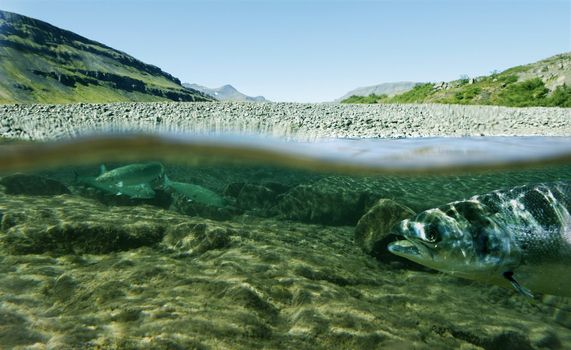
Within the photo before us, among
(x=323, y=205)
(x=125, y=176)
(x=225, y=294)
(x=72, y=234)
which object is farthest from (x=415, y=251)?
(x=323, y=205)

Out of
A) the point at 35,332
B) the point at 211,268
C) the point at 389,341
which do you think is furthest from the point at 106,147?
the point at 389,341

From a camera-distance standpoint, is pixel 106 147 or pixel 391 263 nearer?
pixel 391 263

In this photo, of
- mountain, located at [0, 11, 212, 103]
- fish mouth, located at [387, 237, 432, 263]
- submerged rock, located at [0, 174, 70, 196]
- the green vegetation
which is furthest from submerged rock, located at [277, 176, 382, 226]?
mountain, located at [0, 11, 212, 103]

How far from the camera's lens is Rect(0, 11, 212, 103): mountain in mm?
130750

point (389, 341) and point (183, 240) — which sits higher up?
point (389, 341)

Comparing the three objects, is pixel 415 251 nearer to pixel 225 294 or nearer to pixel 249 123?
pixel 225 294

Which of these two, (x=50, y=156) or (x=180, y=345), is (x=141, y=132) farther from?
(x=180, y=345)

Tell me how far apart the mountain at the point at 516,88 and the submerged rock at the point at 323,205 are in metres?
15.2

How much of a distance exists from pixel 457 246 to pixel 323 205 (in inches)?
344

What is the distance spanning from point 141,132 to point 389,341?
9.71 m

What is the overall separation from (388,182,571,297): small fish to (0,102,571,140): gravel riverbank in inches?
282

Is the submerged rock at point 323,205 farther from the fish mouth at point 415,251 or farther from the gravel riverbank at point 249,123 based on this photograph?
the fish mouth at point 415,251

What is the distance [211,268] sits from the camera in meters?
5.69

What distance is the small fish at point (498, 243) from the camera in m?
3.18
